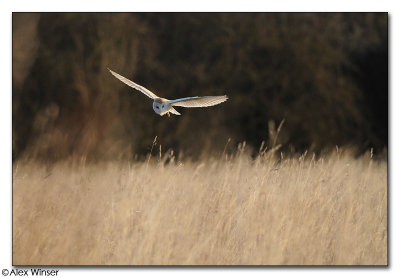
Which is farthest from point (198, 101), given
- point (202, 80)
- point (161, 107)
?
point (202, 80)

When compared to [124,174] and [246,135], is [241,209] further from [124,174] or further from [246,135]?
[246,135]

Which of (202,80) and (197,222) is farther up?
(202,80)

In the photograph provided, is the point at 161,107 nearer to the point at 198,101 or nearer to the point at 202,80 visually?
the point at 198,101

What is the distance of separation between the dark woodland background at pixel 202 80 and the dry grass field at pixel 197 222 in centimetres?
264

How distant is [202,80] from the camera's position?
24.2 feet

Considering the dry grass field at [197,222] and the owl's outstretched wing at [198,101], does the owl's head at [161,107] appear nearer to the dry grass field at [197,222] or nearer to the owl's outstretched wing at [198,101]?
the owl's outstretched wing at [198,101]

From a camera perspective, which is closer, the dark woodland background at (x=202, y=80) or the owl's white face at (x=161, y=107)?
the owl's white face at (x=161, y=107)

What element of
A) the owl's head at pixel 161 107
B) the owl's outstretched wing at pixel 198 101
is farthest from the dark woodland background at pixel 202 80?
the owl's outstretched wing at pixel 198 101

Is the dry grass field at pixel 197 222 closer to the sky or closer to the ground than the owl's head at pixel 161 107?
closer to the ground

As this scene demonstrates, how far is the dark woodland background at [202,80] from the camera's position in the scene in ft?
21.4

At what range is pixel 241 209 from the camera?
3.29 meters

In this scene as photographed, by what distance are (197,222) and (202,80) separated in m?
4.33

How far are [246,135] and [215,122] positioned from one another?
0.50 metres
